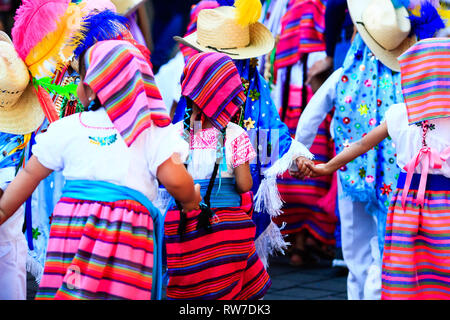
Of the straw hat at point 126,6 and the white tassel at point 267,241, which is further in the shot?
the straw hat at point 126,6

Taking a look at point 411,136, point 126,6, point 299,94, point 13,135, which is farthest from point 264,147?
point 299,94

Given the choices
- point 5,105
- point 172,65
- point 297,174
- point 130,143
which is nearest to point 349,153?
point 297,174

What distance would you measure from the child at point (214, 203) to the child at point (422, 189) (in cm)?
73

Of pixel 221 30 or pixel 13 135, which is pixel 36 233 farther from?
pixel 221 30

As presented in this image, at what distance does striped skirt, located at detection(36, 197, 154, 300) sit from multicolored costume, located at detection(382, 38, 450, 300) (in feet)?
4.42

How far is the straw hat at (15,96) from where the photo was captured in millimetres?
3268

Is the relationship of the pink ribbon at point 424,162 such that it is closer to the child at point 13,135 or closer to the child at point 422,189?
the child at point 422,189

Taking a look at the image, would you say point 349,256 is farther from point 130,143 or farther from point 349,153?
point 130,143

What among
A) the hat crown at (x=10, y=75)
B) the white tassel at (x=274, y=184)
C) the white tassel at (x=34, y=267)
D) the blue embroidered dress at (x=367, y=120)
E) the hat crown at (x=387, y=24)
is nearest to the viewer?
the hat crown at (x=10, y=75)

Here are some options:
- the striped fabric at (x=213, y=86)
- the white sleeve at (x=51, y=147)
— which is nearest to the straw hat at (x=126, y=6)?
the striped fabric at (x=213, y=86)

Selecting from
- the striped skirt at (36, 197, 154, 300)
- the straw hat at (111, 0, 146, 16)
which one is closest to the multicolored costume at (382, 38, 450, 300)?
the striped skirt at (36, 197, 154, 300)

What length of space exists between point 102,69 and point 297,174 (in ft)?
5.73

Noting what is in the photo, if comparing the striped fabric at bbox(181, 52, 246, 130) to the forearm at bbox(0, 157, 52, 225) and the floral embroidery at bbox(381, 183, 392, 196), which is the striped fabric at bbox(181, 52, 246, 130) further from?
the floral embroidery at bbox(381, 183, 392, 196)

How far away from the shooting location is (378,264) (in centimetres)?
477
